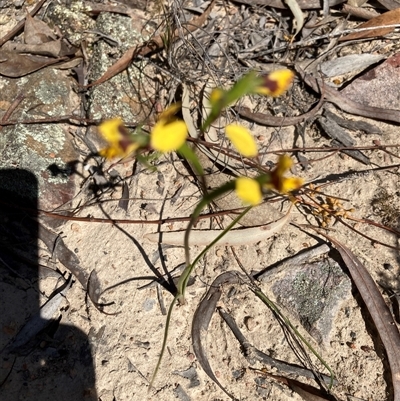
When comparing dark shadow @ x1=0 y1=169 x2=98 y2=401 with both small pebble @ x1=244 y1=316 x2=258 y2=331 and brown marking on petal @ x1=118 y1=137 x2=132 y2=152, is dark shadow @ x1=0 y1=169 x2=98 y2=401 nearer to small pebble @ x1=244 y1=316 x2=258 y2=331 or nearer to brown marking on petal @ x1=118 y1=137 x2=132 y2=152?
small pebble @ x1=244 y1=316 x2=258 y2=331

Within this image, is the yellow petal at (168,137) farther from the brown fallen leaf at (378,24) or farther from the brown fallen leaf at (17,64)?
the brown fallen leaf at (378,24)

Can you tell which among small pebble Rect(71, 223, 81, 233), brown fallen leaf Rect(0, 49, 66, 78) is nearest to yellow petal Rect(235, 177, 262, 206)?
small pebble Rect(71, 223, 81, 233)

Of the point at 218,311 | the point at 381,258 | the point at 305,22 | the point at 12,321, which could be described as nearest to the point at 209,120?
the point at 218,311

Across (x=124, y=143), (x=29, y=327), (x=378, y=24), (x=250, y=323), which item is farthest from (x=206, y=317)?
(x=378, y=24)

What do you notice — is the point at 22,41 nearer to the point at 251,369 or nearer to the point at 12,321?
the point at 12,321

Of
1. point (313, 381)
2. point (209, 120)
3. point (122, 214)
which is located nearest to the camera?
point (209, 120)

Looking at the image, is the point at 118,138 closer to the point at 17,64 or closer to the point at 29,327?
the point at 29,327
